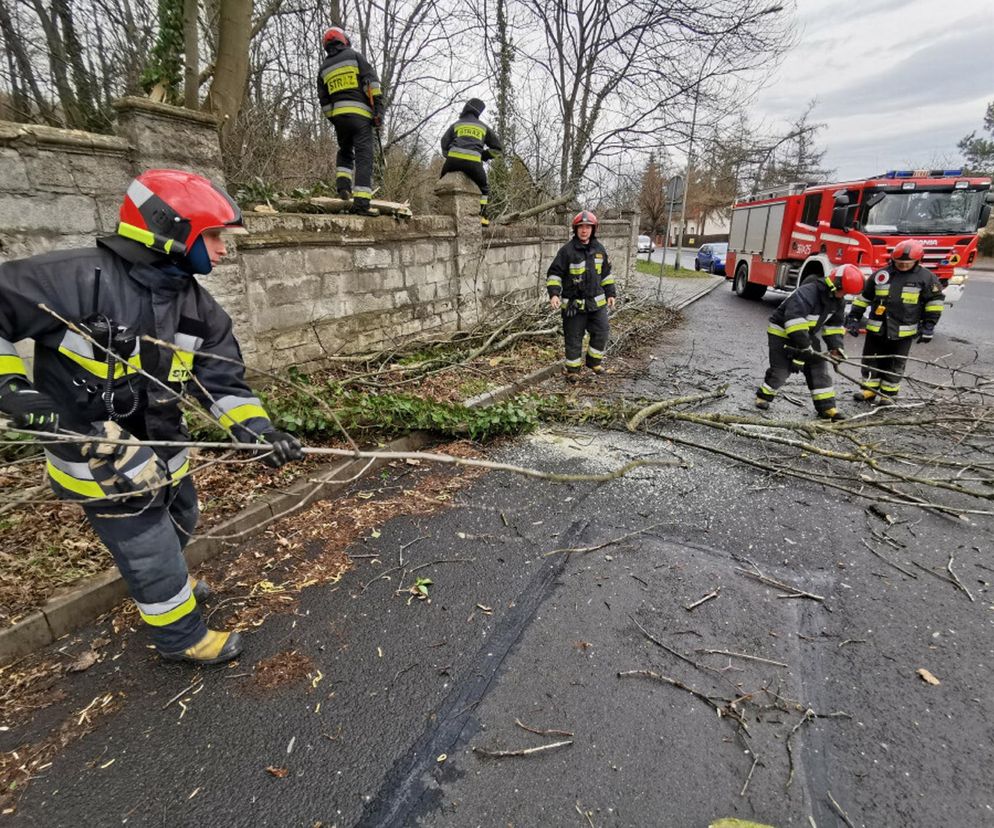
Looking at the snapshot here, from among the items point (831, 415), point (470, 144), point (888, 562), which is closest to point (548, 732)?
point (888, 562)

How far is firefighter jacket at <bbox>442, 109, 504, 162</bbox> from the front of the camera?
729 centimetres

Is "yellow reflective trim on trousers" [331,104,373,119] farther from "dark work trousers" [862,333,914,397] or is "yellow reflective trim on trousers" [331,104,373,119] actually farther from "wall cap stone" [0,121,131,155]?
"dark work trousers" [862,333,914,397]

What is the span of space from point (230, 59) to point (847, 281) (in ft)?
24.1

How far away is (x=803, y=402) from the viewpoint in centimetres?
606

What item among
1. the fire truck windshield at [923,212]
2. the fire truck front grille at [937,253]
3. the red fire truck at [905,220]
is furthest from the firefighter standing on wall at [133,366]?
the fire truck windshield at [923,212]

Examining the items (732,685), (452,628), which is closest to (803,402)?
(732,685)

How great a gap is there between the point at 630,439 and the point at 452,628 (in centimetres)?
296

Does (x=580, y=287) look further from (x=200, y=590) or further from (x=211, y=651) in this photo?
(x=211, y=651)

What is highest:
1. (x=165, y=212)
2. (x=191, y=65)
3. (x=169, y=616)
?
(x=191, y=65)

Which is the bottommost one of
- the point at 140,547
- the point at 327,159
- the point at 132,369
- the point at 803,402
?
the point at 803,402

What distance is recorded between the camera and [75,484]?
1861 mm

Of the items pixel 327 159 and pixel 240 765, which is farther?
pixel 327 159

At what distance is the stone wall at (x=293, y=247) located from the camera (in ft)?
10.9

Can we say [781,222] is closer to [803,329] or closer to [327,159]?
A: [803,329]
